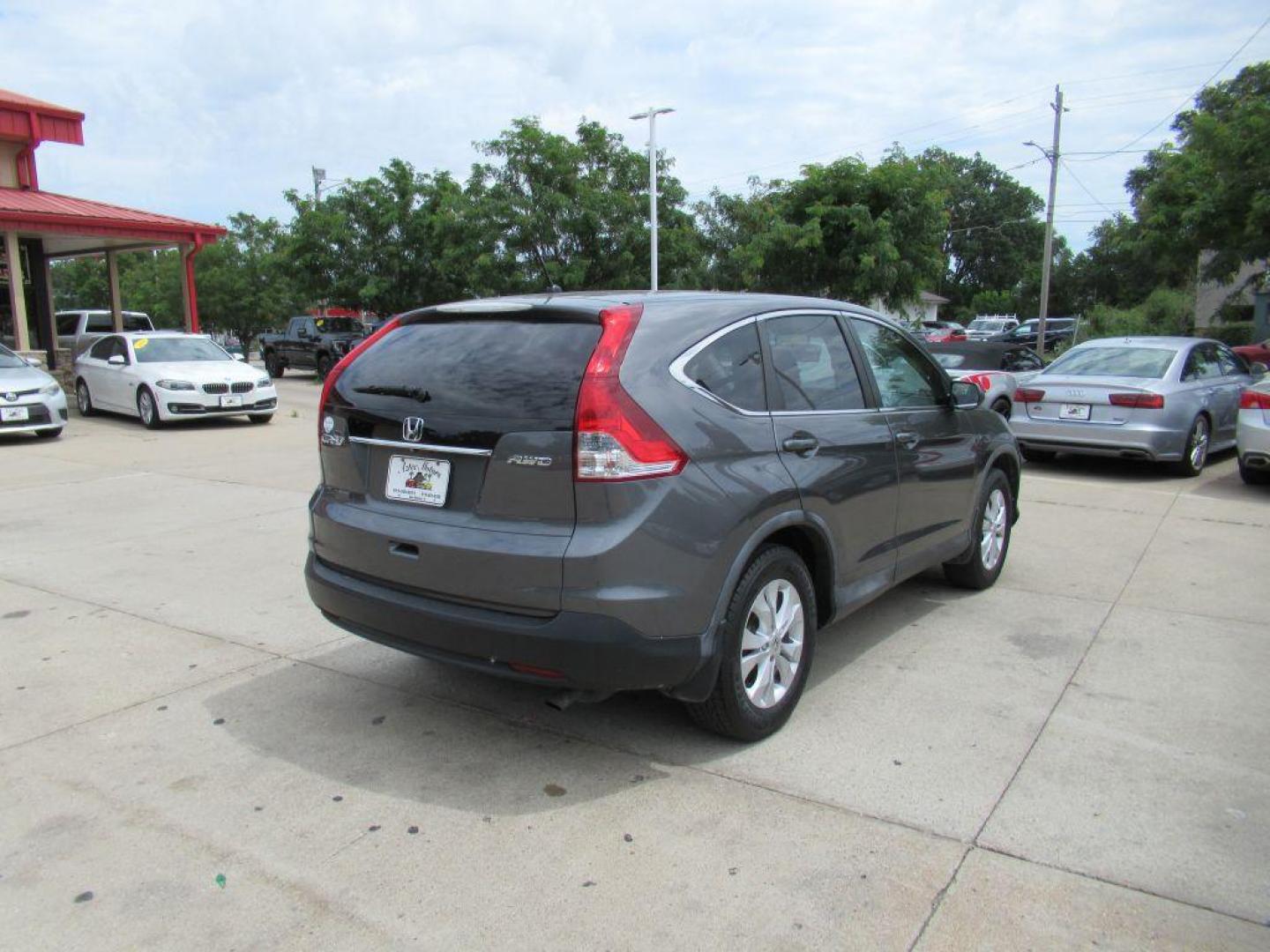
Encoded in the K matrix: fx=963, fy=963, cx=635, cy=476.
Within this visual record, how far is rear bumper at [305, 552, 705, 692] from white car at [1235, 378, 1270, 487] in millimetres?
8111

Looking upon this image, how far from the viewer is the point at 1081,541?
7.30m

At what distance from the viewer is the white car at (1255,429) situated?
29.7 ft

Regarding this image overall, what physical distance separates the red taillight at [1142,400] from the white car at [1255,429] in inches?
29.0

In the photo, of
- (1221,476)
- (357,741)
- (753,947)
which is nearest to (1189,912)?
(753,947)

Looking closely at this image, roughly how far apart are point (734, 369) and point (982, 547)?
2.77 metres

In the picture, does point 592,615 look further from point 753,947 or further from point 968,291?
point 968,291

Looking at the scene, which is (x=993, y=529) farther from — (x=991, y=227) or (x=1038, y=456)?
(x=991, y=227)

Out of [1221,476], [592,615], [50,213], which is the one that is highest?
[50,213]

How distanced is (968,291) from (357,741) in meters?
93.8

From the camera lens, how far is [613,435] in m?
3.21

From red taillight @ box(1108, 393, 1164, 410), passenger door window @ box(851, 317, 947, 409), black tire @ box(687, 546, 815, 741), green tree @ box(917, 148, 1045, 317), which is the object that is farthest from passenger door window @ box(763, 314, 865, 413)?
green tree @ box(917, 148, 1045, 317)

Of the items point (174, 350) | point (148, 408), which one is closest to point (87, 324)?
point (174, 350)

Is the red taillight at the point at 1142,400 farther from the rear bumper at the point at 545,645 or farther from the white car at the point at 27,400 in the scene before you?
the white car at the point at 27,400

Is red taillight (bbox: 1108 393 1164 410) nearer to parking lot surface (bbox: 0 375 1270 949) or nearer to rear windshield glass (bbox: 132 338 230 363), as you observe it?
parking lot surface (bbox: 0 375 1270 949)
